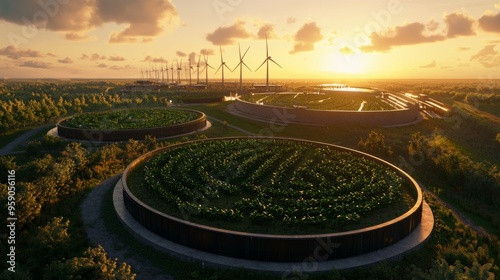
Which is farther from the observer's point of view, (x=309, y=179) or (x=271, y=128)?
(x=271, y=128)

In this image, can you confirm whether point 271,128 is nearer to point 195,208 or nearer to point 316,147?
point 316,147

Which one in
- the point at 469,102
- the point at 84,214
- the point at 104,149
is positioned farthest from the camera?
the point at 469,102

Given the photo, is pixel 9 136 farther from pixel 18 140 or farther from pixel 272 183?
pixel 272 183

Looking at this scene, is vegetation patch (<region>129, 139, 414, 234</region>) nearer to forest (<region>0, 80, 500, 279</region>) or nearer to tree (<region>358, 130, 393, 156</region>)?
forest (<region>0, 80, 500, 279</region>)

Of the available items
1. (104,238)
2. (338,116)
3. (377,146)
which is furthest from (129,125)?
(377,146)

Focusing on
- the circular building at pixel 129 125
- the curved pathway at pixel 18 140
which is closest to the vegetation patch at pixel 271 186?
the circular building at pixel 129 125

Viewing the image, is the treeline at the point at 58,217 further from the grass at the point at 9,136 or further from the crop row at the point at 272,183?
the grass at the point at 9,136

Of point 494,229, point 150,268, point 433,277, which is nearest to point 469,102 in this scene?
point 494,229
